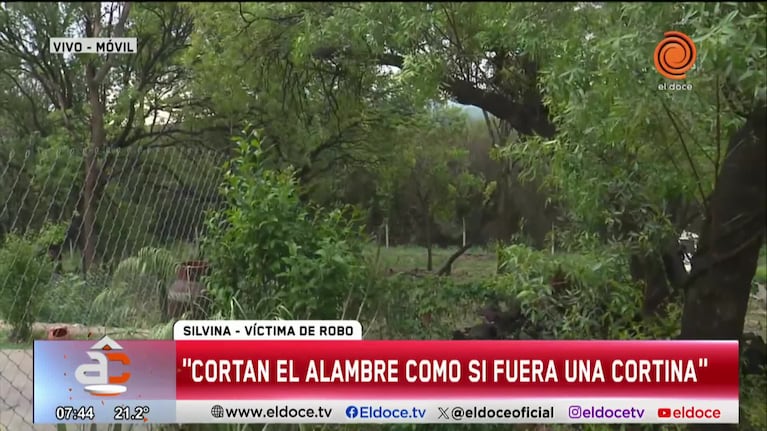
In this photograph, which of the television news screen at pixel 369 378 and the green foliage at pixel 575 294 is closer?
the television news screen at pixel 369 378

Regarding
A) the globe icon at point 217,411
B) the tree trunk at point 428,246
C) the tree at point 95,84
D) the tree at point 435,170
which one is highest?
the tree at point 95,84

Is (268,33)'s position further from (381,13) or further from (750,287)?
(750,287)

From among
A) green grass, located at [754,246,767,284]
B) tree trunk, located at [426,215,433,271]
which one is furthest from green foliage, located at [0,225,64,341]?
green grass, located at [754,246,767,284]

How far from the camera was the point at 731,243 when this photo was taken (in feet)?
6.16

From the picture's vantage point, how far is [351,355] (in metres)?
1.85

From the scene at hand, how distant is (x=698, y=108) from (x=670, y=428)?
971 mm

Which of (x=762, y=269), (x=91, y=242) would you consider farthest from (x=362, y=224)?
(x=762, y=269)

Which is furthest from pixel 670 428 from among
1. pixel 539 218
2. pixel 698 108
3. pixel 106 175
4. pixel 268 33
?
pixel 106 175

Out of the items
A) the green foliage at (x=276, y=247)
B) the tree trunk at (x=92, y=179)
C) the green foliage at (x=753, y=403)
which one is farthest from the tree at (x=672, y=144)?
the tree trunk at (x=92, y=179)

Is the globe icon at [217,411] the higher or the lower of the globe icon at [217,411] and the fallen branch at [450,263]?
the lower

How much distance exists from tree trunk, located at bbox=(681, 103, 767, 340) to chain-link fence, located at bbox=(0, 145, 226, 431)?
1.47m

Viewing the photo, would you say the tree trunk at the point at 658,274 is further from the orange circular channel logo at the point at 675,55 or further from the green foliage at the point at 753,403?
the orange circular channel logo at the point at 675,55

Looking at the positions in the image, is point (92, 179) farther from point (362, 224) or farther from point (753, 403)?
point (753, 403)

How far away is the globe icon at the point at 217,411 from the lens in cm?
185
